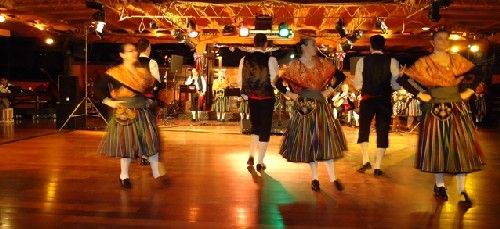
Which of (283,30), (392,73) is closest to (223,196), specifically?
(392,73)

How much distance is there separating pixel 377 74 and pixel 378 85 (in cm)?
13

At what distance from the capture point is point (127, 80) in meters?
4.94

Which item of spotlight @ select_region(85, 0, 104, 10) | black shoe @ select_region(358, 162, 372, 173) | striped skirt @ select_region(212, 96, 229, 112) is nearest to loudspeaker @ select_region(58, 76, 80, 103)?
spotlight @ select_region(85, 0, 104, 10)

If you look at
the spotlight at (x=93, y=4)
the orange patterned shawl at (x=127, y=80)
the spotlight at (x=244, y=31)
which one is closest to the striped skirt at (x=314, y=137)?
the orange patterned shawl at (x=127, y=80)

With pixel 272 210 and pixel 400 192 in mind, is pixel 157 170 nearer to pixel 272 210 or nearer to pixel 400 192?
pixel 272 210

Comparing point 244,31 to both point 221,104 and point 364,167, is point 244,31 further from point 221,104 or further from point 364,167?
point 364,167

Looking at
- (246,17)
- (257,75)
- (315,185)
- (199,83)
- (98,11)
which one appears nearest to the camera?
(315,185)

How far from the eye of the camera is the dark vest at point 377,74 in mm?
5855

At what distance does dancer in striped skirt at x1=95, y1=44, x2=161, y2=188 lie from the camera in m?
4.97

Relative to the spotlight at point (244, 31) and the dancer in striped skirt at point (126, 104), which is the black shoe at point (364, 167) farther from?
the spotlight at point (244, 31)

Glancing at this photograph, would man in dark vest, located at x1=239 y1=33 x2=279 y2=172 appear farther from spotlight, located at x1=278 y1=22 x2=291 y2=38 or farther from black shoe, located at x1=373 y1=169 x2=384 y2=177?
spotlight, located at x1=278 y1=22 x2=291 y2=38

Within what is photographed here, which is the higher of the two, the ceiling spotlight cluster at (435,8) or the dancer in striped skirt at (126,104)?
the ceiling spotlight cluster at (435,8)

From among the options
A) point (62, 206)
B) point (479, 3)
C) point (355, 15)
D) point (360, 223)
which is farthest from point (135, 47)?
point (355, 15)

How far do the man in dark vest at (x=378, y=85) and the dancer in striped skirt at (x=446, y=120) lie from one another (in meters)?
1.19
